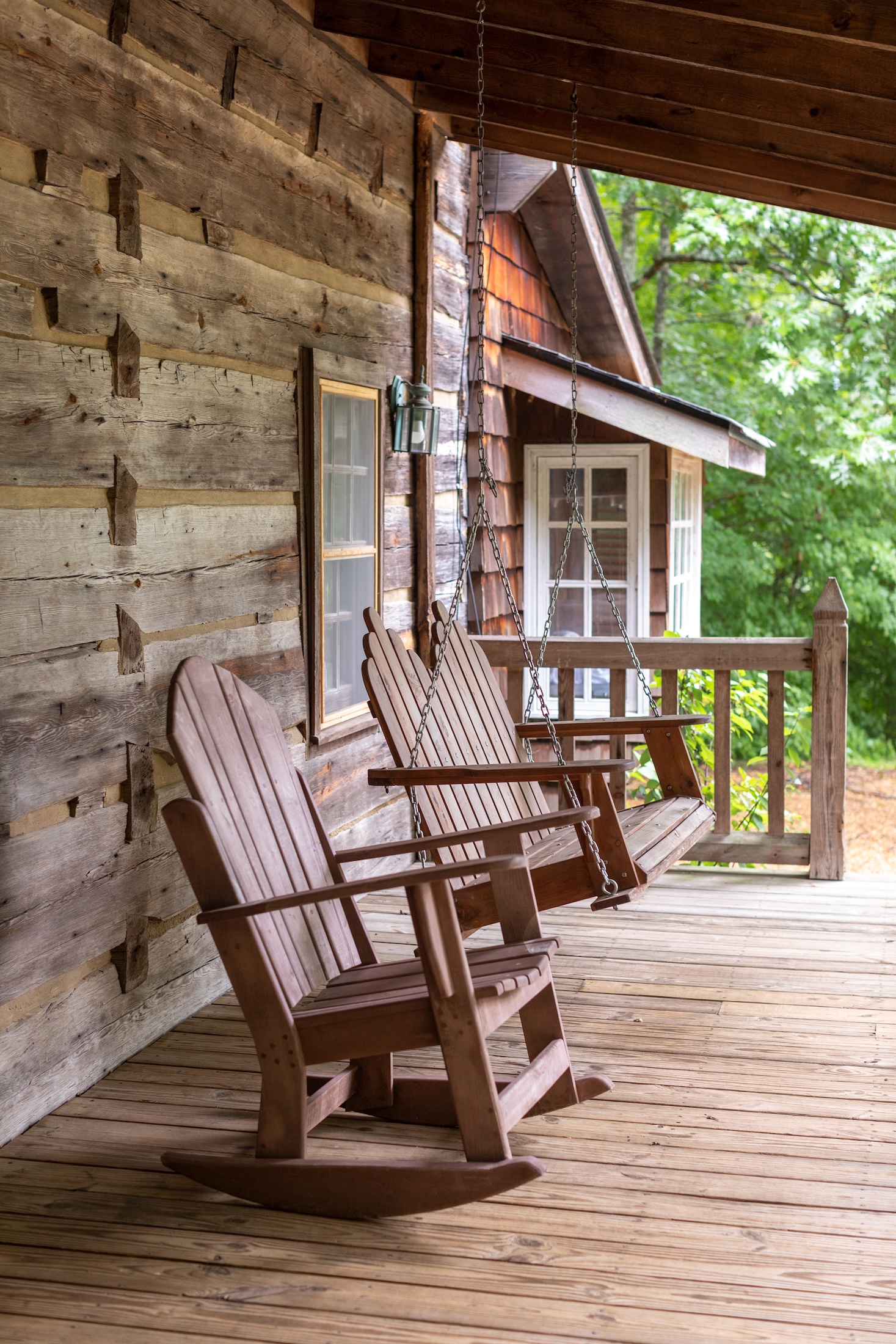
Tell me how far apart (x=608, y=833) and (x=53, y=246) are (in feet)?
5.96

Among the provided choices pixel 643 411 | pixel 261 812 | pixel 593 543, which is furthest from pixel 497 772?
pixel 593 543

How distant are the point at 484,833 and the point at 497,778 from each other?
1.66ft

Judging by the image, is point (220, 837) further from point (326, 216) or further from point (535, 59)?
point (535, 59)

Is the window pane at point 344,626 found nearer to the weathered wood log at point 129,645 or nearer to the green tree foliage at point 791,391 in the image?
the weathered wood log at point 129,645

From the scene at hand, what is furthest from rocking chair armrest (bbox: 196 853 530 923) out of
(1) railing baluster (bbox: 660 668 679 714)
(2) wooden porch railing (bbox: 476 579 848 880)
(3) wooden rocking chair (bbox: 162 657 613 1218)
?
(1) railing baluster (bbox: 660 668 679 714)

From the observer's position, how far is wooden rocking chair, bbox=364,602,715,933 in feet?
10.6

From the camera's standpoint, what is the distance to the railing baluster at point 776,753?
486 cm

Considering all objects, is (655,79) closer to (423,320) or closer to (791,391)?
(423,320)

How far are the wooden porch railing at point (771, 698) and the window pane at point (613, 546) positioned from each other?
3314mm

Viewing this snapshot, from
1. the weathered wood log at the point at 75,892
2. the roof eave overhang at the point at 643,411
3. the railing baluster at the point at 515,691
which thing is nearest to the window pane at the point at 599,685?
the roof eave overhang at the point at 643,411

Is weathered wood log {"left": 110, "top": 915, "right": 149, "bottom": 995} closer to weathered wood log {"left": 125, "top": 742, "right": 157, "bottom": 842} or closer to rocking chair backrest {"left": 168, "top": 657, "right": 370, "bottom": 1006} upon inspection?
weathered wood log {"left": 125, "top": 742, "right": 157, "bottom": 842}

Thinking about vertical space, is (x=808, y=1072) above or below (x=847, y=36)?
below

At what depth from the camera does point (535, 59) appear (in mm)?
4344

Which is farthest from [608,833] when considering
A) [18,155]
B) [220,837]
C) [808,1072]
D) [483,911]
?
[18,155]
